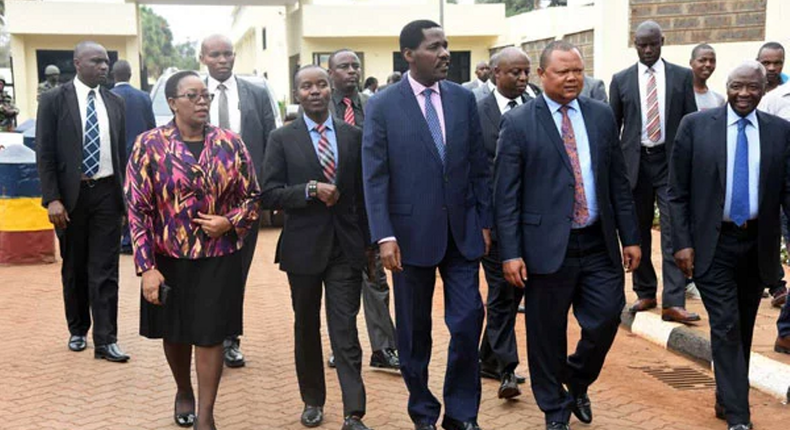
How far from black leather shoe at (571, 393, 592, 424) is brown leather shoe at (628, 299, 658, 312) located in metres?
2.80

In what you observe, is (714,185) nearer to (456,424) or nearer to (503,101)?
(503,101)

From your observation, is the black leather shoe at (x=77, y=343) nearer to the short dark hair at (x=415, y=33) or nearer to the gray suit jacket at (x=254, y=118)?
the gray suit jacket at (x=254, y=118)

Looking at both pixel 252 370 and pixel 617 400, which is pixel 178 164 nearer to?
pixel 252 370

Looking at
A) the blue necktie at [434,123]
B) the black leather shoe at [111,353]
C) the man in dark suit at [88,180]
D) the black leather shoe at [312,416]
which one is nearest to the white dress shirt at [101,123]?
the man in dark suit at [88,180]

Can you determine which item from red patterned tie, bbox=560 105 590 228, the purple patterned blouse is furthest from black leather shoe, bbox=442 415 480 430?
the purple patterned blouse

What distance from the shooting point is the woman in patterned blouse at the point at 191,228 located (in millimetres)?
5281

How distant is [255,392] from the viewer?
649 cm

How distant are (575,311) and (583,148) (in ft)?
3.00

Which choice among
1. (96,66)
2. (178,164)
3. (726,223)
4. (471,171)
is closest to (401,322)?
(471,171)

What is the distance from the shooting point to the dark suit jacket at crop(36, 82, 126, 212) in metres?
7.22

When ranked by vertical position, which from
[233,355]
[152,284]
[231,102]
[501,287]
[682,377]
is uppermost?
[231,102]

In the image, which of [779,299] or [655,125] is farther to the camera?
[779,299]

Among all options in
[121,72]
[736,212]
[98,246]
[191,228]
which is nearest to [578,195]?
[736,212]

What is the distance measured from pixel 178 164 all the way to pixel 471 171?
1.58 m
